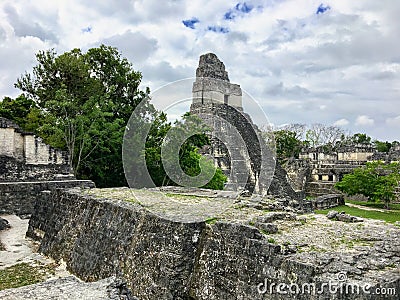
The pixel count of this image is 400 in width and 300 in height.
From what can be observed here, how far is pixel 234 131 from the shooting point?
51.7ft

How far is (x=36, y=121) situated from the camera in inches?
841

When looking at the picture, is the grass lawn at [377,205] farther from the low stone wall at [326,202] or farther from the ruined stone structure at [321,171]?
the ruined stone structure at [321,171]

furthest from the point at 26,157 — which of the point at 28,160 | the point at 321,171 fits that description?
the point at 321,171

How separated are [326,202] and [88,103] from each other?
12872mm

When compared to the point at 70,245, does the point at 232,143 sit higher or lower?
higher

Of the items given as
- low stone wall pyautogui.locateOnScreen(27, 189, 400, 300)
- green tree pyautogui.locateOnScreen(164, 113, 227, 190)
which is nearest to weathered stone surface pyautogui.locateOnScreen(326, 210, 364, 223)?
low stone wall pyautogui.locateOnScreen(27, 189, 400, 300)

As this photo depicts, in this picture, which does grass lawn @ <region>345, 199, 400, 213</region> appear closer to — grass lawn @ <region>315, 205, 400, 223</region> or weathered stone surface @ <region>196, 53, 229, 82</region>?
grass lawn @ <region>315, 205, 400, 223</region>

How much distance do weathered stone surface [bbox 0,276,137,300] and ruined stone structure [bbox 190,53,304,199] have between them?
900 cm

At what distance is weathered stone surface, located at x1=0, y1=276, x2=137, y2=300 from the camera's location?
411cm

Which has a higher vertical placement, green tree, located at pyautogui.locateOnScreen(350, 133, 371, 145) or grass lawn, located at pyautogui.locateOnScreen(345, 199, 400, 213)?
green tree, located at pyautogui.locateOnScreen(350, 133, 371, 145)

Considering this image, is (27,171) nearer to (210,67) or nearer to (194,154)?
(194,154)

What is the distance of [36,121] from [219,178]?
453 inches

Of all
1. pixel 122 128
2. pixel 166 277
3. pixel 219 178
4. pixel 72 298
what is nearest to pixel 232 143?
pixel 219 178

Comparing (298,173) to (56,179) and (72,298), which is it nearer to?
Result: (56,179)
